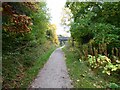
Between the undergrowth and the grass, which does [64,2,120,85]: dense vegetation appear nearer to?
the undergrowth

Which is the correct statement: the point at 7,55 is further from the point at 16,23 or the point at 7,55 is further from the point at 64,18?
the point at 64,18

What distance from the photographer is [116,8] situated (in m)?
9.86

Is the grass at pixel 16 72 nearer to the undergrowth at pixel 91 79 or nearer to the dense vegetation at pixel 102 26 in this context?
the undergrowth at pixel 91 79

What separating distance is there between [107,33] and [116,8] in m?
1.27

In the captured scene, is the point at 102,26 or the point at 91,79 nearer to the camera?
the point at 91,79

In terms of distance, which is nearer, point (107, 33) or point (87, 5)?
point (107, 33)

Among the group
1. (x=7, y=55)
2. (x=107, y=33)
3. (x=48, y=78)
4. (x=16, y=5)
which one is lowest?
(x=48, y=78)

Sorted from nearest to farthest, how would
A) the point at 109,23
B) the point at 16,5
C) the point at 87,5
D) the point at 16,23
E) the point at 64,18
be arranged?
1. the point at 16,23
2. the point at 16,5
3. the point at 109,23
4. the point at 87,5
5. the point at 64,18

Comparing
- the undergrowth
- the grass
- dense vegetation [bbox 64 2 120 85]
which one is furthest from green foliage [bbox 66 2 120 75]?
the grass

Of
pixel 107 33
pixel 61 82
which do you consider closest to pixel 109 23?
→ pixel 107 33

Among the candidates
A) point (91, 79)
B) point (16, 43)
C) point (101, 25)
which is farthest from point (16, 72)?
point (101, 25)

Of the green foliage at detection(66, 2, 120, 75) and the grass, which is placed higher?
the green foliage at detection(66, 2, 120, 75)

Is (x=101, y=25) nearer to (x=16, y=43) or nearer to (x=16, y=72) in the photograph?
(x=16, y=72)

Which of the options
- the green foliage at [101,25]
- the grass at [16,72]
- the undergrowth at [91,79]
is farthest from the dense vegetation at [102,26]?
the grass at [16,72]
